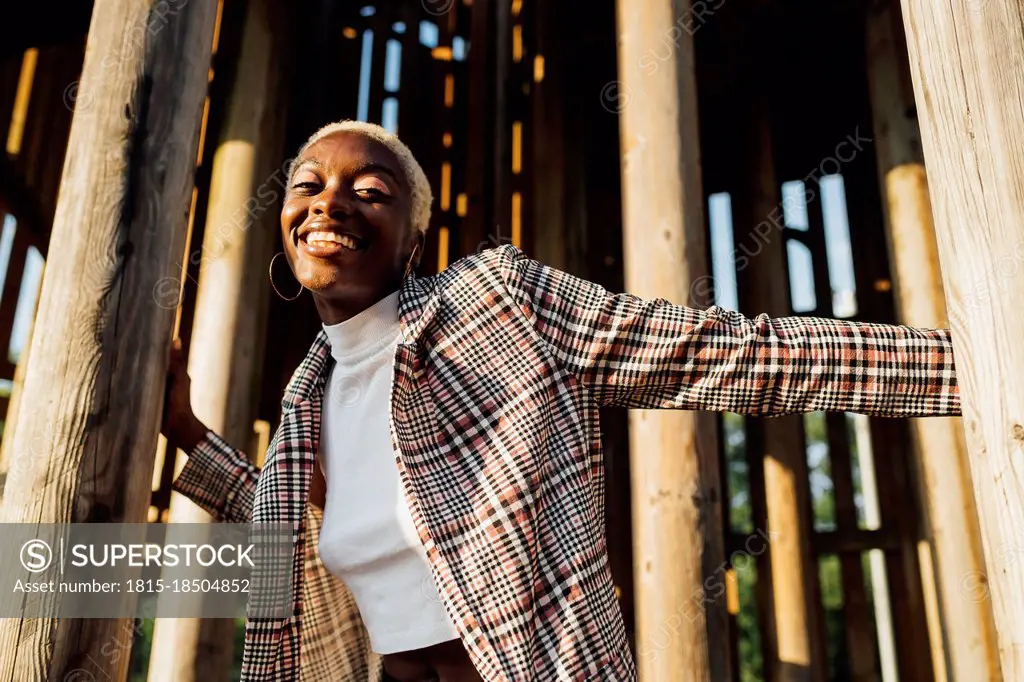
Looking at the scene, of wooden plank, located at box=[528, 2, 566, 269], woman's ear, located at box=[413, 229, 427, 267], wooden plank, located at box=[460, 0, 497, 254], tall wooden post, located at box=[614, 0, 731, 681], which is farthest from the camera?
wooden plank, located at box=[528, 2, 566, 269]

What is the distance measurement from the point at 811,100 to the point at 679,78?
149 inches

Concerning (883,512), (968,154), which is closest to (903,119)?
(883,512)

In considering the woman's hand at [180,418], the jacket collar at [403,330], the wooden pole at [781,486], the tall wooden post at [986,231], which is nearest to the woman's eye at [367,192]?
the jacket collar at [403,330]

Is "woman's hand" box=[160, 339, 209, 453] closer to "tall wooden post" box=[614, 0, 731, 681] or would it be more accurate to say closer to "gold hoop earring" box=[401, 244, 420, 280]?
"gold hoop earring" box=[401, 244, 420, 280]

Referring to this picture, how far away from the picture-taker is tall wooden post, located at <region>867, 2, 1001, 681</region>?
413cm

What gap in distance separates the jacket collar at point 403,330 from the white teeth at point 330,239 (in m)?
0.16

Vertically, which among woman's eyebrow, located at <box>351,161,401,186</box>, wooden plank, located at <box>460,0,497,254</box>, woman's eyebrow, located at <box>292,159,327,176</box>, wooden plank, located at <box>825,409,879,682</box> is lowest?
wooden plank, located at <box>825,409,879,682</box>

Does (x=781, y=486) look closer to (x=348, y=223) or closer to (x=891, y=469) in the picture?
(x=891, y=469)

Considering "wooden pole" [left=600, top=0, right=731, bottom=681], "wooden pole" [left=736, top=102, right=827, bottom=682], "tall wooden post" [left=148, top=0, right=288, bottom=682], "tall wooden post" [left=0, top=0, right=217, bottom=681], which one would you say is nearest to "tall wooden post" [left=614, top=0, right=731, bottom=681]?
"wooden pole" [left=600, top=0, right=731, bottom=681]

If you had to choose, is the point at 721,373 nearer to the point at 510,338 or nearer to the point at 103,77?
the point at 510,338

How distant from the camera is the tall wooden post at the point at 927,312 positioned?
163 inches

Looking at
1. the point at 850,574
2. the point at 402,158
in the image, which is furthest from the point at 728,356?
the point at 850,574

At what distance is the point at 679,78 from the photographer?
3273 millimetres

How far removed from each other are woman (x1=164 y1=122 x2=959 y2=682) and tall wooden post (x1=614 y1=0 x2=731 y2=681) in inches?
47.5
